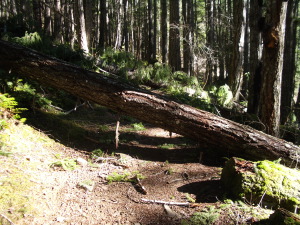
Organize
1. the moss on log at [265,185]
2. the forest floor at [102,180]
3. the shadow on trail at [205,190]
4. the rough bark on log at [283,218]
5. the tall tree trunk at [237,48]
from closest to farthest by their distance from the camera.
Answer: the rough bark on log at [283,218], the forest floor at [102,180], the moss on log at [265,185], the shadow on trail at [205,190], the tall tree trunk at [237,48]

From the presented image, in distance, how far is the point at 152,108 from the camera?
17.8 ft

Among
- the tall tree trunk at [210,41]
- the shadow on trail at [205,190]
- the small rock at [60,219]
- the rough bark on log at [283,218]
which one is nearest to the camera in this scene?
the rough bark on log at [283,218]

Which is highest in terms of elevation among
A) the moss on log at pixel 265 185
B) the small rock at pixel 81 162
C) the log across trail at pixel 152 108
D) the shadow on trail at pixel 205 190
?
the log across trail at pixel 152 108

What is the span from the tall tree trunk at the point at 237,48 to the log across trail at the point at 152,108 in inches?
215

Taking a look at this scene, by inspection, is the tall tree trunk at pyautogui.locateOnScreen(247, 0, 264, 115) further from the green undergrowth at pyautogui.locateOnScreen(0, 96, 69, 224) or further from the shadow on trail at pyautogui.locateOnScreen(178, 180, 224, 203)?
the green undergrowth at pyautogui.locateOnScreen(0, 96, 69, 224)

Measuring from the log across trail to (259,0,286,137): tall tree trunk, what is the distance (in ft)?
3.16

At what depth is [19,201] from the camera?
3.19 m

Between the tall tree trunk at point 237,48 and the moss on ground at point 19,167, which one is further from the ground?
the tall tree trunk at point 237,48

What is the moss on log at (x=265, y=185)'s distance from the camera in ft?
11.5

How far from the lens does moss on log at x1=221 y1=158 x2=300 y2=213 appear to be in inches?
138

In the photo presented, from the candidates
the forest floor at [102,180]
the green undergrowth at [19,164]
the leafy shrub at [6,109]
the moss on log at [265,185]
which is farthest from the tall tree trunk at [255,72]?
the leafy shrub at [6,109]

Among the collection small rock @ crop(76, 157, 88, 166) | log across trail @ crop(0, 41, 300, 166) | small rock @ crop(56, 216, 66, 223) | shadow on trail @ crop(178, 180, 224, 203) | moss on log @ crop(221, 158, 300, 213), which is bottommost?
shadow on trail @ crop(178, 180, 224, 203)

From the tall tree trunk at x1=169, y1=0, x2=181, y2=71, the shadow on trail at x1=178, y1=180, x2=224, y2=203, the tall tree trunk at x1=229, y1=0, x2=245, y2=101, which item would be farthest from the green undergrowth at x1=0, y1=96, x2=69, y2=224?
the tall tree trunk at x1=169, y1=0, x2=181, y2=71

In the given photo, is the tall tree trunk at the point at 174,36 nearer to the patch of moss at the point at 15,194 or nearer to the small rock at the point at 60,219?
the patch of moss at the point at 15,194
